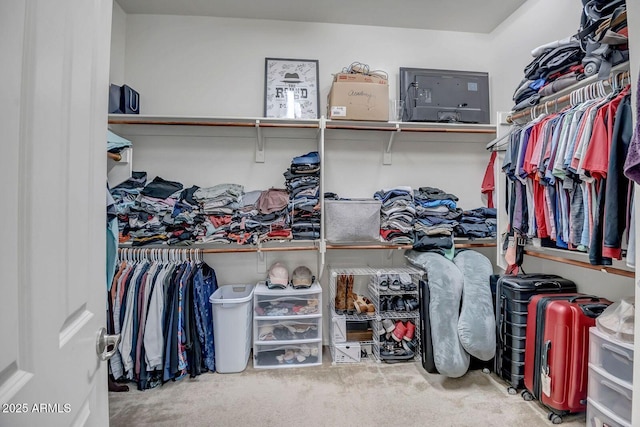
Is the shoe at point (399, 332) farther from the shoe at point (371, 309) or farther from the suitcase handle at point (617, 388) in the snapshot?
the suitcase handle at point (617, 388)

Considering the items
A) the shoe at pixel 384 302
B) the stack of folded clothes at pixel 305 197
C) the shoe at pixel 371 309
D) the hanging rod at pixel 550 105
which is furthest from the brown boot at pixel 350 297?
the hanging rod at pixel 550 105

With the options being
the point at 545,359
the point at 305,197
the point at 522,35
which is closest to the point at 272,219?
the point at 305,197

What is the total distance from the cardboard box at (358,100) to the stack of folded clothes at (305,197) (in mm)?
425

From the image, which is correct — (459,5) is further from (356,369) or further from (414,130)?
(356,369)

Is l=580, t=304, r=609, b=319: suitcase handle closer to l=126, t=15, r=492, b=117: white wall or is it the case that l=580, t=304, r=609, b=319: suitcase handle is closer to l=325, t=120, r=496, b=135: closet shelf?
l=325, t=120, r=496, b=135: closet shelf

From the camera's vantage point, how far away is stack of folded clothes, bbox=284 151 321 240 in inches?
93.7

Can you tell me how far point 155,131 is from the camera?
2525 millimetres

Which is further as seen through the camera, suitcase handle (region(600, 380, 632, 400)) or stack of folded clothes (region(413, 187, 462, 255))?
stack of folded clothes (region(413, 187, 462, 255))

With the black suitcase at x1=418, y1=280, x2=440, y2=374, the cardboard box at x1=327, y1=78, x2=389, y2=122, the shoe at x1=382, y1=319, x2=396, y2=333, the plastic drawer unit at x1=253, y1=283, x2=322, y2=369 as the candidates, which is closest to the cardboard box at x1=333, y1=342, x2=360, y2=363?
the plastic drawer unit at x1=253, y1=283, x2=322, y2=369

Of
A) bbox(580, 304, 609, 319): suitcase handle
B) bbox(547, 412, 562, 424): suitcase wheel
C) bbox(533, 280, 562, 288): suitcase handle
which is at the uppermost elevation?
bbox(533, 280, 562, 288): suitcase handle

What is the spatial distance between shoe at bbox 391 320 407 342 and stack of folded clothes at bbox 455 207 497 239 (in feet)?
2.89

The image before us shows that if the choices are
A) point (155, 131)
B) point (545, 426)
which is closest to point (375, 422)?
point (545, 426)

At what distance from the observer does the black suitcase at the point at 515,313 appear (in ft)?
6.30

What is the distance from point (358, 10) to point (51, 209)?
2.73 m
